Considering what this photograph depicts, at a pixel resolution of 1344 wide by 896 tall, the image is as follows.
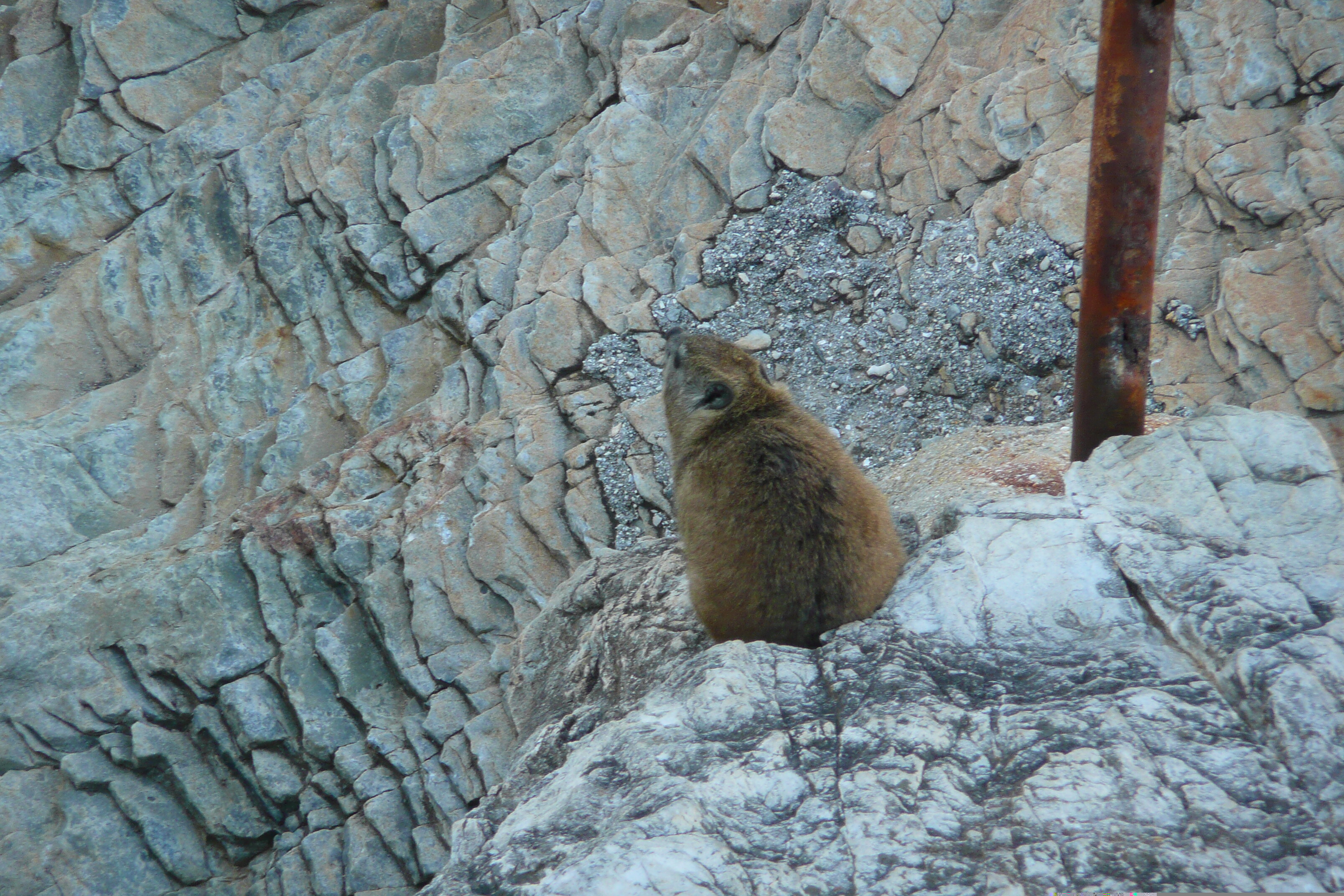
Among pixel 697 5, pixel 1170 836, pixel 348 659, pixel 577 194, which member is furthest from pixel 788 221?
pixel 1170 836

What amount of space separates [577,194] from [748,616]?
5.04 meters

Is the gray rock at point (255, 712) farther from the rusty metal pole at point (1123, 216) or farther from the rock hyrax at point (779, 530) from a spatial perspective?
the rusty metal pole at point (1123, 216)

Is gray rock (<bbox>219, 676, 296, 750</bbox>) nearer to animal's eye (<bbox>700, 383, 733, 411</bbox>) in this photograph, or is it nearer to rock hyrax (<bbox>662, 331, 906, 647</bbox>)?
rock hyrax (<bbox>662, 331, 906, 647</bbox>)

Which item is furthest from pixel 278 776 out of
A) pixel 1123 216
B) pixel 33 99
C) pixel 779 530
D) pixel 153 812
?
pixel 33 99

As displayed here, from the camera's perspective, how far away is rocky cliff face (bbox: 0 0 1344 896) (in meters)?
2.87

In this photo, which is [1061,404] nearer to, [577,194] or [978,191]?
[978,191]

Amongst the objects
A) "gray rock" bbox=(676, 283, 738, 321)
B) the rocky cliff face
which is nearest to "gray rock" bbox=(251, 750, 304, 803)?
the rocky cliff face

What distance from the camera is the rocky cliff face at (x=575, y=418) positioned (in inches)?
113

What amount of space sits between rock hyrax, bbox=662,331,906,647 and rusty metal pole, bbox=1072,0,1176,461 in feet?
3.17

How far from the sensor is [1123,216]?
11.7ft

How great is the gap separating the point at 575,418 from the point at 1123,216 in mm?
4072

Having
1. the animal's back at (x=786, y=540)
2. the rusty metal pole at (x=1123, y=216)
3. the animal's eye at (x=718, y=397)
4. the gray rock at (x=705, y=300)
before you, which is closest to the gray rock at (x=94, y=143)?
the gray rock at (x=705, y=300)

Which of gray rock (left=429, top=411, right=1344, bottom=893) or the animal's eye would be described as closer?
gray rock (left=429, top=411, right=1344, bottom=893)

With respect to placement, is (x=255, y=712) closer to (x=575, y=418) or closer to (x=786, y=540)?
(x=575, y=418)
